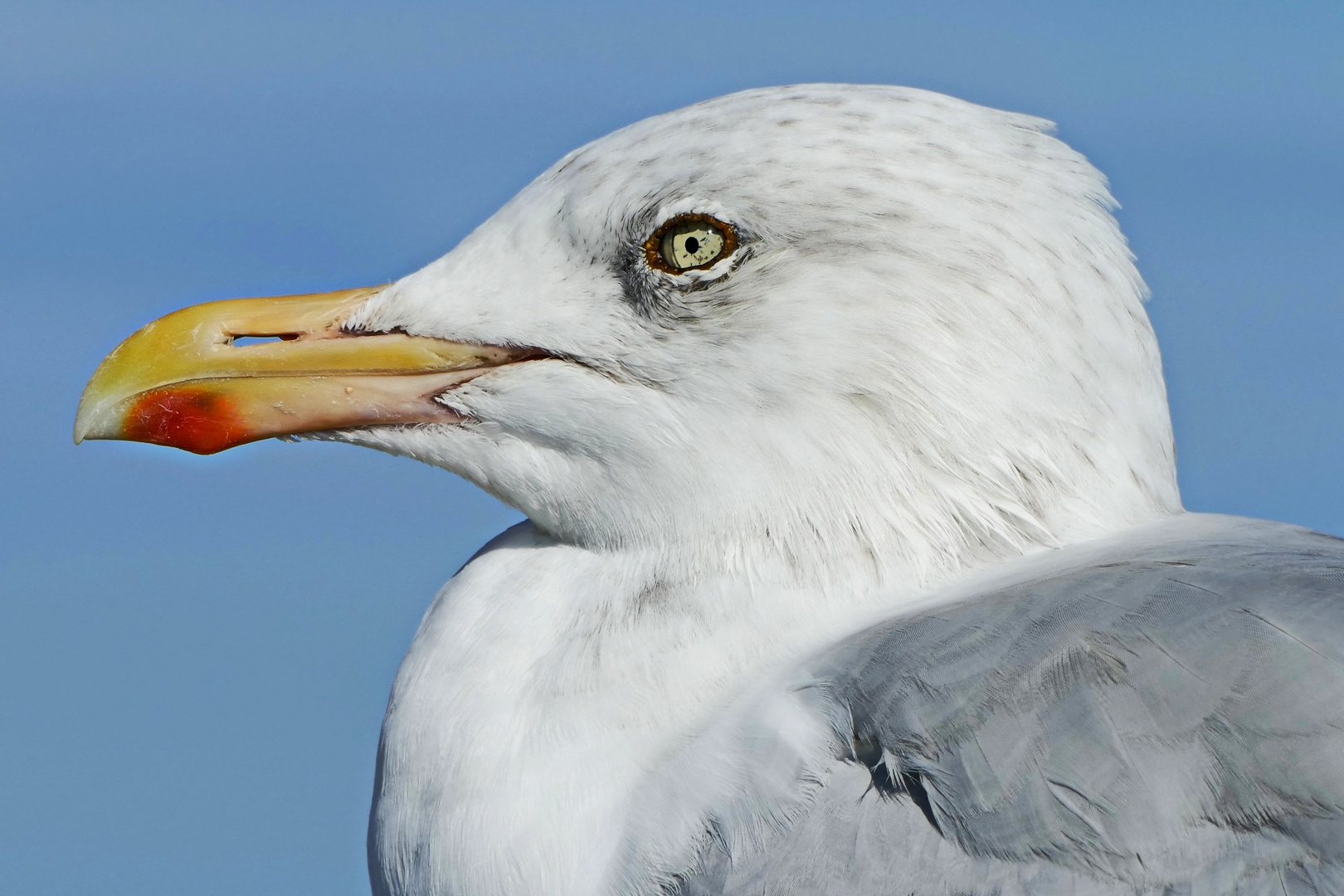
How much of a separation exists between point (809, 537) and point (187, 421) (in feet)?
3.87

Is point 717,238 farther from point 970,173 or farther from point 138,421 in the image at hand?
point 138,421

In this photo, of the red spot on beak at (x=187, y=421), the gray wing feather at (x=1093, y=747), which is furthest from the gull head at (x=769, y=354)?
the gray wing feather at (x=1093, y=747)

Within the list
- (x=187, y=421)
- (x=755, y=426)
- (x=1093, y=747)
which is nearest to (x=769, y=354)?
(x=755, y=426)

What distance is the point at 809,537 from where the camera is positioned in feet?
8.26

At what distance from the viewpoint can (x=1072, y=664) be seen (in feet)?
6.94

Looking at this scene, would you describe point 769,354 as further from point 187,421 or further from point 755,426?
point 187,421

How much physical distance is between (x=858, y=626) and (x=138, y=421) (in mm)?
1394

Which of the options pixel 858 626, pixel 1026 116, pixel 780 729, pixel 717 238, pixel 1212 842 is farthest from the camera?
pixel 1026 116

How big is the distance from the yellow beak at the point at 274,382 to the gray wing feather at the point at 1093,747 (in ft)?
3.17

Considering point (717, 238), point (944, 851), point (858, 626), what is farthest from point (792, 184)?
point (944, 851)

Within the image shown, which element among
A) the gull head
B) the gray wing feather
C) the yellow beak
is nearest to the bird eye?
the gull head

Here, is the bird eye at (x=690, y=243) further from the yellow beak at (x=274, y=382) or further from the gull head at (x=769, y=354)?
the yellow beak at (x=274, y=382)

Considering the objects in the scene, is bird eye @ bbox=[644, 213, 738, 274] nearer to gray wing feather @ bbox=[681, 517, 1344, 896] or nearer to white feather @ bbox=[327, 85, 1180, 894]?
white feather @ bbox=[327, 85, 1180, 894]

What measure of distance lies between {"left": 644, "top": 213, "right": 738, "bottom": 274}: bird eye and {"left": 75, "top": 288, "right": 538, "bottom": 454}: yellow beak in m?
0.32
